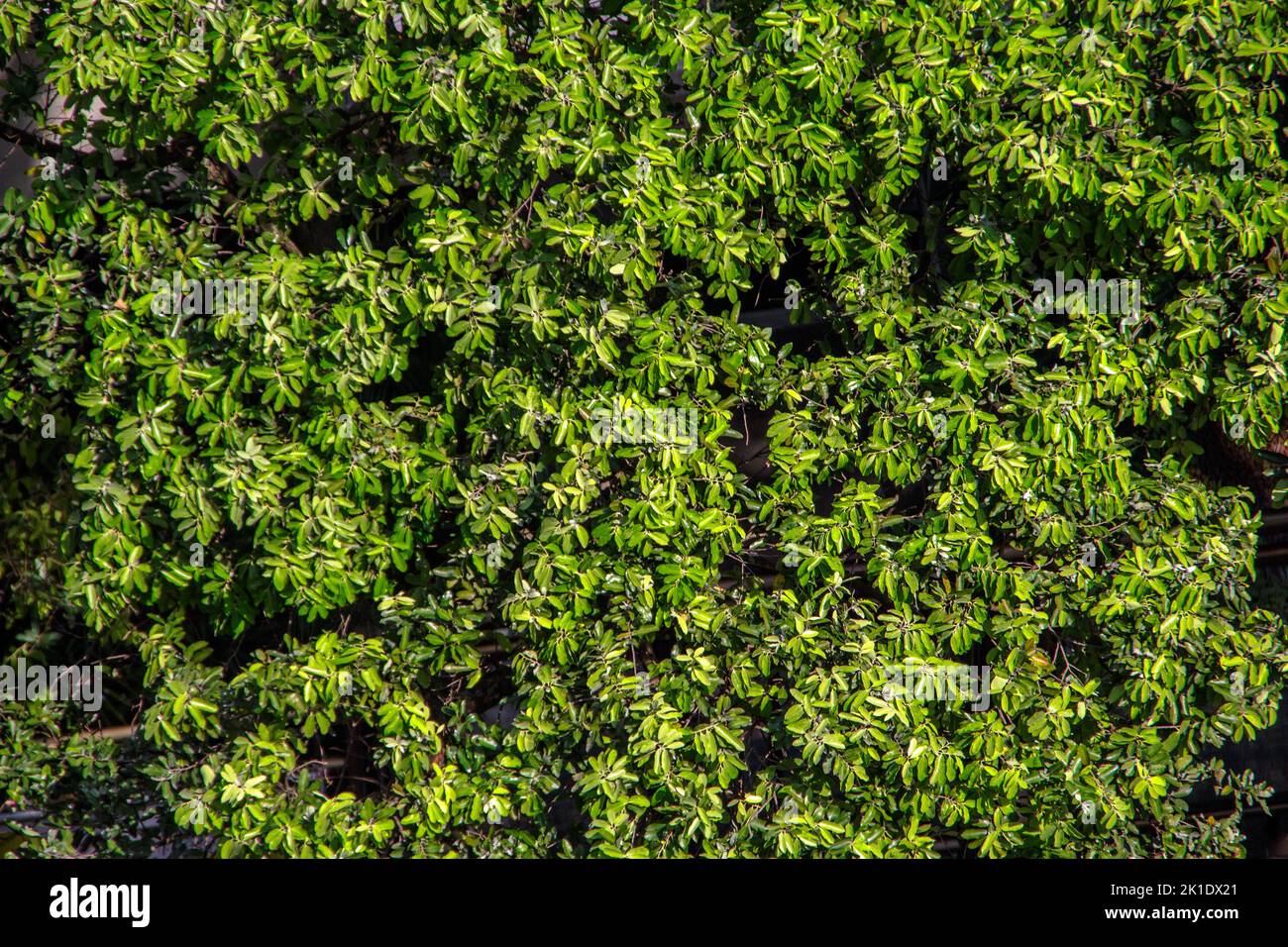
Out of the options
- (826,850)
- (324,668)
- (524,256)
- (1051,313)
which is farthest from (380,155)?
(826,850)

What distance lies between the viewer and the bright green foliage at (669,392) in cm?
406

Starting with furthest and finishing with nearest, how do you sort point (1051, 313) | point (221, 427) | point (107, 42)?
point (1051, 313) < point (221, 427) < point (107, 42)

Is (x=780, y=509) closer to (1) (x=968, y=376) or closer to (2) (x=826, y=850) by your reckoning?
(1) (x=968, y=376)

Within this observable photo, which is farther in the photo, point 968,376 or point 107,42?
point 968,376

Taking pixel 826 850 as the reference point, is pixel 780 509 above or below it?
above

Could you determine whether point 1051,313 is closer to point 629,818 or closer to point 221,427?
point 629,818

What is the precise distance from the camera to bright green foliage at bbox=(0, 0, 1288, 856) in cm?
406

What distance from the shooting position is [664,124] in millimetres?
4062

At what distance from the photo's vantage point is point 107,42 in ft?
12.8

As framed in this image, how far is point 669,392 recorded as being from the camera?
14.4ft

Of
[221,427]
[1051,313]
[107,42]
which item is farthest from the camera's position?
[1051,313]

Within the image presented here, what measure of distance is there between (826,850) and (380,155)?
325cm

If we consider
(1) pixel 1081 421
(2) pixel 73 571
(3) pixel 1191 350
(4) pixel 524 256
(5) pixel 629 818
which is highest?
(4) pixel 524 256
